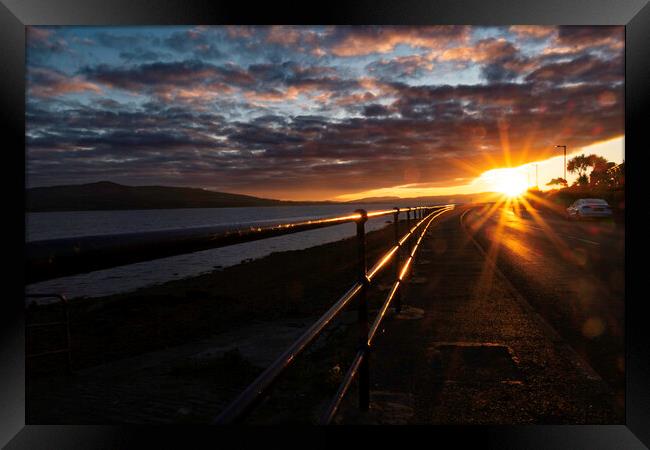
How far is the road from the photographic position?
478cm

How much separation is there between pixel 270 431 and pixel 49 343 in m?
9.26

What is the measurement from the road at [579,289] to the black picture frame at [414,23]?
0.82m

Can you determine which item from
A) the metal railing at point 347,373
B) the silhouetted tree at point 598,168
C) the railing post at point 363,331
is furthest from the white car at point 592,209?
the silhouetted tree at point 598,168

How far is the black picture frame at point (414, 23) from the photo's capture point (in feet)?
9.34

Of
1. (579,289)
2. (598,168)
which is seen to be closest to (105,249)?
(579,289)

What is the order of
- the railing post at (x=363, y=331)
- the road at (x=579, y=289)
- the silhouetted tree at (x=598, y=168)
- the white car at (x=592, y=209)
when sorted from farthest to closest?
the silhouetted tree at (x=598, y=168) < the white car at (x=592, y=209) < the road at (x=579, y=289) < the railing post at (x=363, y=331)

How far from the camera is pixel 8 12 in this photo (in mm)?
2877

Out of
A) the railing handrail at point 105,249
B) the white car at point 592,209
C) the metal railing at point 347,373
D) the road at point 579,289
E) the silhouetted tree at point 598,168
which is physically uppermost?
the silhouetted tree at point 598,168

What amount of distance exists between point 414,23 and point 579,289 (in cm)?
641

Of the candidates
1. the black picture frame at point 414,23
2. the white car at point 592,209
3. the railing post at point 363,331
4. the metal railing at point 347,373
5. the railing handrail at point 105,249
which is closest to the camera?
the railing handrail at point 105,249

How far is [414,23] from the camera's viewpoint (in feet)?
10.5

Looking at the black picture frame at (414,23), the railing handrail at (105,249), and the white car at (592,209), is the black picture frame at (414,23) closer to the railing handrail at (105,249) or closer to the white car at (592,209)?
the railing handrail at (105,249)

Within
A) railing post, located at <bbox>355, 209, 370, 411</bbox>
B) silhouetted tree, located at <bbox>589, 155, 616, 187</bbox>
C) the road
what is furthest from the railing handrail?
silhouetted tree, located at <bbox>589, 155, 616, 187</bbox>

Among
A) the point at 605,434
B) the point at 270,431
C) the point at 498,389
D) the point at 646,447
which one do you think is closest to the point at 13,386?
the point at 270,431
